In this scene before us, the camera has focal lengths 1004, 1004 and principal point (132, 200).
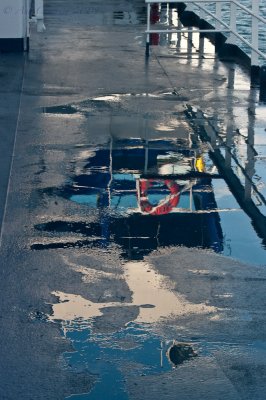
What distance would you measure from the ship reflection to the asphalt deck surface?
17 centimetres

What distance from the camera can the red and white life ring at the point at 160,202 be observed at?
762cm

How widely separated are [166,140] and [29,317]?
4.62 meters

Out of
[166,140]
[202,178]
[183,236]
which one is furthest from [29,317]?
[166,140]

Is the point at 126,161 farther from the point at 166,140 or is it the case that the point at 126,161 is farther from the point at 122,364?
the point at 122,364

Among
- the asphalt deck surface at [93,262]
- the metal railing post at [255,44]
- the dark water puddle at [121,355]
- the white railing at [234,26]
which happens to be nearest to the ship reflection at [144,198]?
the asphalt deck surface at [93,262]

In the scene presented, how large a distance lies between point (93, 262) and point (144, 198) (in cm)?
154

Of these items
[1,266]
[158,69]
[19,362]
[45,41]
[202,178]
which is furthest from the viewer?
[45,41]

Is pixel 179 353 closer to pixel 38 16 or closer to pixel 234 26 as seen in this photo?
pixel 234 26

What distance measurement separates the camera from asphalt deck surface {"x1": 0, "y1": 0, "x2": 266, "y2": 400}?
16.1ft

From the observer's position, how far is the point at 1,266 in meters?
6.41

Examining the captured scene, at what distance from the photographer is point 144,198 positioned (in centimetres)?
794

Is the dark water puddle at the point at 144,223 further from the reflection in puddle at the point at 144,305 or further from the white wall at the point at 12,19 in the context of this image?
the white wall at the point at 12,19

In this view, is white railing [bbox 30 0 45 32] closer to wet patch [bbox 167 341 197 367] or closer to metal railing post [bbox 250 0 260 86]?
metal railing post [bbox 250 0 260 86]

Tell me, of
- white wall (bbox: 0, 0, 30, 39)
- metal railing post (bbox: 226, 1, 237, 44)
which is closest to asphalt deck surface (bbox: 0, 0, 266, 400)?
white wall (bbox: 0, 0, 30, 39)
